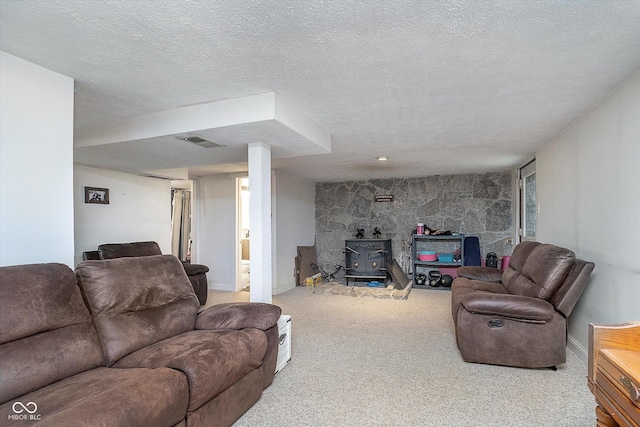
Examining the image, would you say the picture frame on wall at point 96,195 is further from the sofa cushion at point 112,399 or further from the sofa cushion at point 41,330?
the sofa cushion at point 112,399

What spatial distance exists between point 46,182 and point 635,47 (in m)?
3.36

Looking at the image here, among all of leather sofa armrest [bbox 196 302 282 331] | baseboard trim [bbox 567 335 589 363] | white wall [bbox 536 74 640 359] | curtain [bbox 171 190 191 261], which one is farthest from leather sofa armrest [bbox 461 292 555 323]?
curtain [bbox 171 190 191 261]

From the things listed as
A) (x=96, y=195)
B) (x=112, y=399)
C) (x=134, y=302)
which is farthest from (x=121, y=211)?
(x=112, y=399)

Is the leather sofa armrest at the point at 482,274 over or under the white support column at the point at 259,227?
under

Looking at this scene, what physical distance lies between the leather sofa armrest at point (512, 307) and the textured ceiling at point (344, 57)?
1.52m

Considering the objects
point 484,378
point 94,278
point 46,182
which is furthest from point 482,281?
point 46,182

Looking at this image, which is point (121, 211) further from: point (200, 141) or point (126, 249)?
point (200, 141)

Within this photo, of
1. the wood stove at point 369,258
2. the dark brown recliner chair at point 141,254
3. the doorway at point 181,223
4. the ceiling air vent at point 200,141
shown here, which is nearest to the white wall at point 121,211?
the dark brown recliner chair at point 141,254

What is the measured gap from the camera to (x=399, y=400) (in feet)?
7.09

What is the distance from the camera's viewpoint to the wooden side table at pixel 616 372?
3.49 ft

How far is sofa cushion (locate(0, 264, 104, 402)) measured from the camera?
4.68ft

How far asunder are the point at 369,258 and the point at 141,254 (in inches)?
151

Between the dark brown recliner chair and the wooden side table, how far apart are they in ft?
14.1

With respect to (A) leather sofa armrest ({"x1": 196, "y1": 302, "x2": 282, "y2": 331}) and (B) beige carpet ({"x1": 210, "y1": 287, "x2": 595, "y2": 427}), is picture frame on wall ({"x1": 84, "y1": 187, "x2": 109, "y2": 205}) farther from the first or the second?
(B) beige carpet ({"x1": 210, "y1": 287, "x2": 595, "y2": 427})
